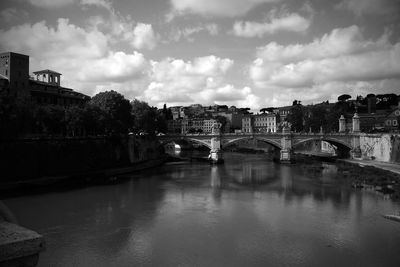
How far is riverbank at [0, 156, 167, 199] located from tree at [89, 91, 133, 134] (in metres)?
3.50

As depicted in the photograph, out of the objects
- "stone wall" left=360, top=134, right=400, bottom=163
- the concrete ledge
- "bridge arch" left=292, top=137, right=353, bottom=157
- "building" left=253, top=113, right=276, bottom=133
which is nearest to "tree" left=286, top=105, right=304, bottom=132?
"bridge arch" left=292, top=137, right=353, bottom=157

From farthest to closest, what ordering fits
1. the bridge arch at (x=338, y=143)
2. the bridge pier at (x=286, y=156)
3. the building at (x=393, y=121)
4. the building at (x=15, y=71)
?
the building at (x=393, y=121) → the bridge arch at (x=338, y=143) → the bridge pier at (x=286, y=156) → the building at (x=15, y=71)

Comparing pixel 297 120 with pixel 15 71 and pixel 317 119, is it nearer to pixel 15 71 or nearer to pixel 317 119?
pixel 317 119

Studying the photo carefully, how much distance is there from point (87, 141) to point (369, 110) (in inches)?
1947

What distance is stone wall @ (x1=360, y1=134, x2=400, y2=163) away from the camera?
100 ft

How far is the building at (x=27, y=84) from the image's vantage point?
30.7 metres

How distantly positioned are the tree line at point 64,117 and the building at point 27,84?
1793 mm

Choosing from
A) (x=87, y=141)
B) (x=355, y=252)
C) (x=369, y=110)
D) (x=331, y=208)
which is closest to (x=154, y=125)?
(x=87, y=141)

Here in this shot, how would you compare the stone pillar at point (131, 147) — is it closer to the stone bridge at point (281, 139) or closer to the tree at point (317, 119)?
the stone bridge at point (281, 139)

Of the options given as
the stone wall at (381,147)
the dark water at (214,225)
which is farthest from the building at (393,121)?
the dark water at (214,225)

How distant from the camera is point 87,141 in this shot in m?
28.4

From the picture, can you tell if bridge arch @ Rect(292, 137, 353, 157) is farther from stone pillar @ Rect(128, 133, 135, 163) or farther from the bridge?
stone pillar @ Rect(128, 133, 135, 163)

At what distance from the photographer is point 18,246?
8.82 ft

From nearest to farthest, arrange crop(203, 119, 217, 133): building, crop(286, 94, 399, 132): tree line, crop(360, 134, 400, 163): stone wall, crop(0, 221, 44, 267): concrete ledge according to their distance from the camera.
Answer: crop(0, 221, 44, 267): concrete ledge, crop(360, 134, 400, 163): stone wall, crop(286, 94, 399, 132): tree line, crop(203, 119, 217, 133): building
